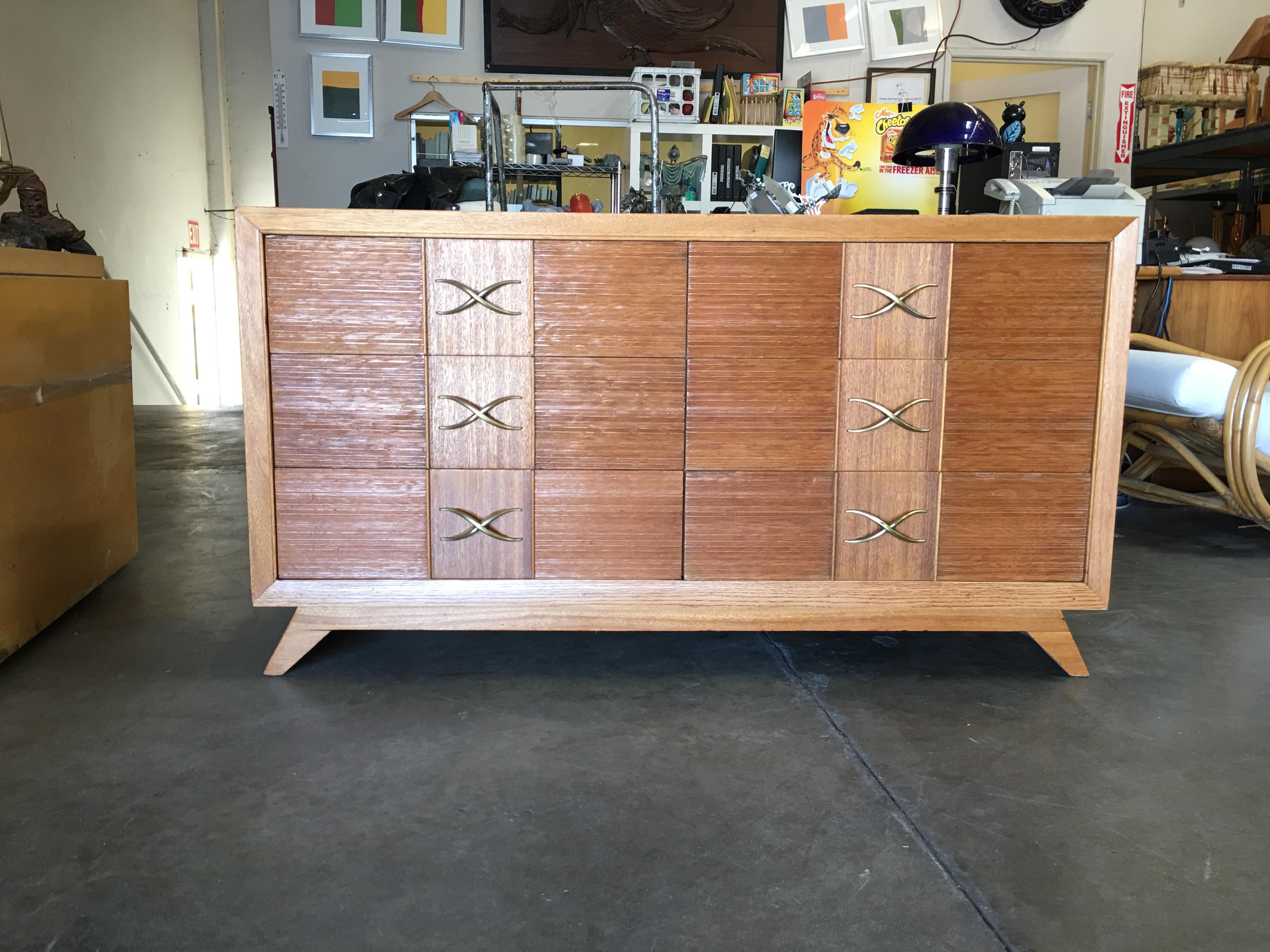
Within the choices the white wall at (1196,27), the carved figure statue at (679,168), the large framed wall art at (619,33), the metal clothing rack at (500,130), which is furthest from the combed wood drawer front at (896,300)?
the white wall at (1196,27)

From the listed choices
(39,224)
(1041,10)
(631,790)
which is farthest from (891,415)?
(1041,10)

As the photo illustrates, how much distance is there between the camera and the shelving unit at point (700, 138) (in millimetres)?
4910

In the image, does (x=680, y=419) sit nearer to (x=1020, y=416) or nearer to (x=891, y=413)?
(x=891, y=413)

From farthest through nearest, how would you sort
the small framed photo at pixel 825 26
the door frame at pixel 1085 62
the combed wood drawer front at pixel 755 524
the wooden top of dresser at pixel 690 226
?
the door frame at pixel 1085 62 < the small framed photo at pixel 825 26 < the combed wood drawer front at pixel 755 524 < the wooden top of dresser at pixel 690 226

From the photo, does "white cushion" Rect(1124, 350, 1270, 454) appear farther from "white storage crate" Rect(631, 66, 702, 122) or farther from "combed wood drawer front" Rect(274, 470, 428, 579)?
"white storage crate" Rect(631, 66, 702, 122)

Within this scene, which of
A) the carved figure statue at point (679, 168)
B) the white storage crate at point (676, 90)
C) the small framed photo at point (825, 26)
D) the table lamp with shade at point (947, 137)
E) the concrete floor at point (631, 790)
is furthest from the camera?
the small framed photo at point (825, 26)

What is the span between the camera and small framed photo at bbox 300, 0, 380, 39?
501 centimetres

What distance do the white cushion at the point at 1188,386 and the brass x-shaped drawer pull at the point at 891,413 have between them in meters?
1.11

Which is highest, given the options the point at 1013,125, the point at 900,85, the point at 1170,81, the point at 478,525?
the point at 1170,81

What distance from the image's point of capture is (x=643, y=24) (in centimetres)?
514

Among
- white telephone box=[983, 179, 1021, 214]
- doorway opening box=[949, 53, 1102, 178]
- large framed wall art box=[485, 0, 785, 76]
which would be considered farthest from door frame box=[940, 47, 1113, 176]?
white telephone box=[983, 179, 1021, 214]

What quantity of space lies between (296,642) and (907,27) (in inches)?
193

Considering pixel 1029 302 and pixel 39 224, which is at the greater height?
pixel 39 224

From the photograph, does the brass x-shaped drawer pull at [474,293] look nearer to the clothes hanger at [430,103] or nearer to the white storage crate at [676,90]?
the white storage crate at [676,90]
